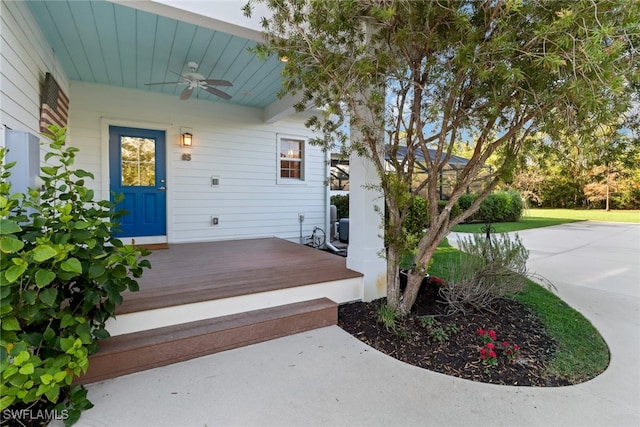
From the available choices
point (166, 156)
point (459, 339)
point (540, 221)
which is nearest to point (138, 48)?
point (166, 156)

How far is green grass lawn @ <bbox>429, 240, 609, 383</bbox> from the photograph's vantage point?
230 cm

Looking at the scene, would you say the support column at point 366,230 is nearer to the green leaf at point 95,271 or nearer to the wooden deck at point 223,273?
the wooden deck at point 223,273

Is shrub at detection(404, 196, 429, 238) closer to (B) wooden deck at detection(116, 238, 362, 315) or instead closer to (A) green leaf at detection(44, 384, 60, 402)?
(B) wooden deck at detection(116, 238, 362, 315)

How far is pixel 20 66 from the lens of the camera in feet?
8.95

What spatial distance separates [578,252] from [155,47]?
328 inches

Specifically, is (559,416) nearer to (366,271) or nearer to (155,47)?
(366,271)

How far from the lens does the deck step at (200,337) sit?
6.84 feet

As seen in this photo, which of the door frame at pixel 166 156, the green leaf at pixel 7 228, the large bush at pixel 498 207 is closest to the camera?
the green leaf at pixel 7 228

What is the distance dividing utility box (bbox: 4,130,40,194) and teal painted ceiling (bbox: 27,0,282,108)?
1.55m

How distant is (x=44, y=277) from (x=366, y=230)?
8.68ft

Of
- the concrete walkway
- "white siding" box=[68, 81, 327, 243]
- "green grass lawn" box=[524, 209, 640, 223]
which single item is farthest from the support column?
"green grass lawn" box=[524, 209, 640, 223]

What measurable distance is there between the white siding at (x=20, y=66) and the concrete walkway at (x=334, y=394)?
2188 millimetres

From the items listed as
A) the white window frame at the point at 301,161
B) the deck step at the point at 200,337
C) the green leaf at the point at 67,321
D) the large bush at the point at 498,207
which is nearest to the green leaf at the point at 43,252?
the green leaf at the point at 67,321

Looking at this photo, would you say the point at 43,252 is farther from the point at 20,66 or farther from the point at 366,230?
the point at 366,230
